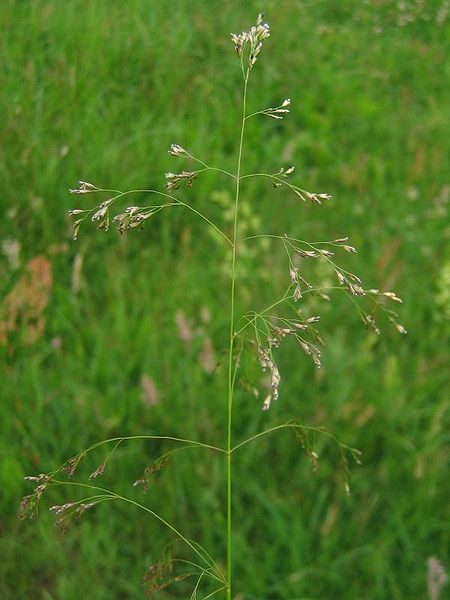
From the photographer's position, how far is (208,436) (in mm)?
2527

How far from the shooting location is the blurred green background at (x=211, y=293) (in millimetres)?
2324

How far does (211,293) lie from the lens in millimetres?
3111

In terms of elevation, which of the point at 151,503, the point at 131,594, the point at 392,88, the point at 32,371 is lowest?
the point at 131,594

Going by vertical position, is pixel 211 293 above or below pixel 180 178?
below

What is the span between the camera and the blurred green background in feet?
7.63

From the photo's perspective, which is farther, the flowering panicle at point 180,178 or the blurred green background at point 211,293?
the blurred green background at point 211,293

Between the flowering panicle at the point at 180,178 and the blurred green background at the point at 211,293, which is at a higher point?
the flowering panicle at the point at 180,178

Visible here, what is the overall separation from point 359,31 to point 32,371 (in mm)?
3412

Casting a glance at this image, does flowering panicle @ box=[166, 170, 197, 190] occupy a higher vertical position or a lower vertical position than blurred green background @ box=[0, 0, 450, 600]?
higher

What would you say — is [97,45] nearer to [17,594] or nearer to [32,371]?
[32,371]

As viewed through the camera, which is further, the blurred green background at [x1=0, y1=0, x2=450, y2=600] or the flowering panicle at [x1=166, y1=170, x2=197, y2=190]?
the blurred green background at [x1=0, y1=0, x2=450, y2=600]

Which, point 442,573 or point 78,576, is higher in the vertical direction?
point 442,573

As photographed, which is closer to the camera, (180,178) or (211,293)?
(180,178)

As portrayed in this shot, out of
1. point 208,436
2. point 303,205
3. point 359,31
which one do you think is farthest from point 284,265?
point 359,31
